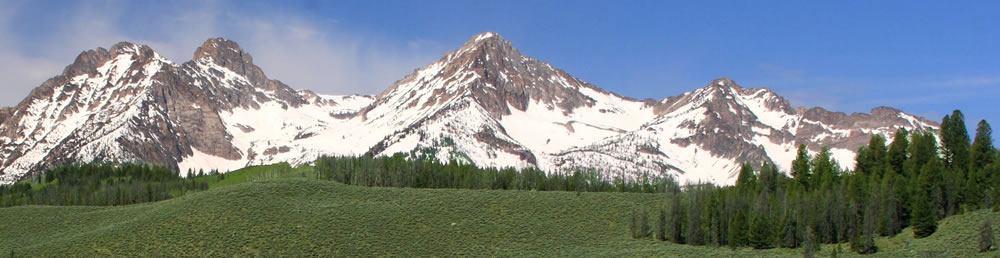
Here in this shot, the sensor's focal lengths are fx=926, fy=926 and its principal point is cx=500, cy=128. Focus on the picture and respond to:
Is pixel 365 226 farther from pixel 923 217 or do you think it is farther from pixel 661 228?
pixel 923 217

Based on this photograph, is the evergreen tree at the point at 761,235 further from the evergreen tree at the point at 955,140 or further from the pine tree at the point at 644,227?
the evergreen tree at the point at 955,140

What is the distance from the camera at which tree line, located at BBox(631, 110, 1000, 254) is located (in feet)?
373

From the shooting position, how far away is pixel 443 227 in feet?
431

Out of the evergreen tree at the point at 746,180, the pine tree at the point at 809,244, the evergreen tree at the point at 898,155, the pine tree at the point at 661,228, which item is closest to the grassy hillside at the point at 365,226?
the pine tree at the point at 809,244

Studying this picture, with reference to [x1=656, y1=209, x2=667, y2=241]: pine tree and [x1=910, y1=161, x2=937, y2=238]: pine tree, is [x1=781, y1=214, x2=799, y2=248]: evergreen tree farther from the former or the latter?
[x1=656, y1=209, x2=667, y2=241]: pine tree

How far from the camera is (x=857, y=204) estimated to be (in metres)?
122

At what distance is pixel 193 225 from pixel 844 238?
87.7 m

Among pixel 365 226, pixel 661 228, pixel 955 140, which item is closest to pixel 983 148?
pixel 955 140

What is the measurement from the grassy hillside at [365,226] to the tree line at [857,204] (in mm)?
3542

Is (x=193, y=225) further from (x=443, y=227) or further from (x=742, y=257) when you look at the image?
(x=742, y=257)

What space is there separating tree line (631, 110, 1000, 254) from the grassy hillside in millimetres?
3542

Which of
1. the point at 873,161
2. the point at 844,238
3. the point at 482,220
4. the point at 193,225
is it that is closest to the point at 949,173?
the point at 844,238

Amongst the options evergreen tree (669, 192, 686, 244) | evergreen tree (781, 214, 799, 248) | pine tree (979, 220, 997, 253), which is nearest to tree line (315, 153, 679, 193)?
evergreen tree (669, 192, 686, 244)

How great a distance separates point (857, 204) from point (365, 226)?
2647 inches
